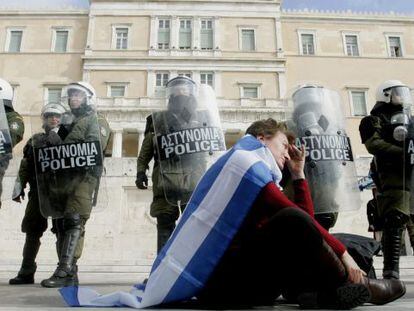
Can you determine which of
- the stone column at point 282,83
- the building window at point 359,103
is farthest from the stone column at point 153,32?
the building window at point 359,103

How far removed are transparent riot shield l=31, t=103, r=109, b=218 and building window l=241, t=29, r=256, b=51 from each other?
2757 centimetres

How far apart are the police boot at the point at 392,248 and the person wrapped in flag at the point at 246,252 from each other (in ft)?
4.64

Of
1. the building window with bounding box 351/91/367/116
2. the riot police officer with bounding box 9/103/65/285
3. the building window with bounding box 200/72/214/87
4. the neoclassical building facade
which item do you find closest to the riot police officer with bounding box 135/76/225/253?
the riot police officer with bounding box 9/103/65/285

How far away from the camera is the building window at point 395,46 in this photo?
103 feet

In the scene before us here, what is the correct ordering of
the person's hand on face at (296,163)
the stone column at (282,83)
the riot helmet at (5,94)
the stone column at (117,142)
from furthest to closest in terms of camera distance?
the stone column at (282,83), the stone column at (117,142), the riot helmet at (5,94), the person's hand on face at (296,163)

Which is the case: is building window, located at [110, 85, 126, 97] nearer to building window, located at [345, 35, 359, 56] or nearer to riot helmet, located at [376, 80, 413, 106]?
building window, located at [345, 35, 359, 56]

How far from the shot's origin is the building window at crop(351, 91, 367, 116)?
2959 cm

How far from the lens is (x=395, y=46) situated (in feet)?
103

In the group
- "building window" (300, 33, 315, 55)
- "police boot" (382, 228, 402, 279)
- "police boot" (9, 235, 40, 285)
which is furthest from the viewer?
"building window" (300, 33, 315, 55)

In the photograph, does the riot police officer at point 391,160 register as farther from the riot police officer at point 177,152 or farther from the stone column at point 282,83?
the stone column at point 282,83

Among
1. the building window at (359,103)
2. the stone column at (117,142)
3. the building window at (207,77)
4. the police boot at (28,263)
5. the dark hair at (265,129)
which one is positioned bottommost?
the police boot at (28,263)

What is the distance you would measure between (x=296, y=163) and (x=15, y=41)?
105ft

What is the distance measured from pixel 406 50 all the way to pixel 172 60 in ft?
51.8

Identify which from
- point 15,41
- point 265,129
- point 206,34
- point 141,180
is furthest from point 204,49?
point 265,129
